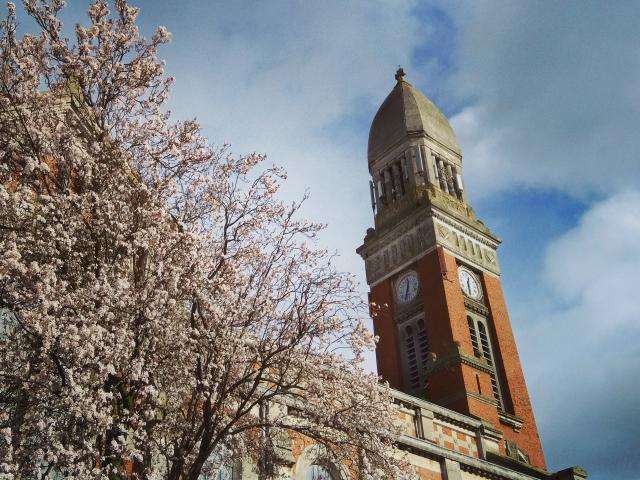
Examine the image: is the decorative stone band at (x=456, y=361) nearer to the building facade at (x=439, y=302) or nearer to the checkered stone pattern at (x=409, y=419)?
the building facade at (x=439, y=302)

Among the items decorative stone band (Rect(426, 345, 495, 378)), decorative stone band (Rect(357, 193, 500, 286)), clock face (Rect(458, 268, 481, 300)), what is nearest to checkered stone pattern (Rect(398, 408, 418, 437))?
decorative stone band (Rect(426, 345, 495, 378))

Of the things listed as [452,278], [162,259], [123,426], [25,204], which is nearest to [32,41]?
[25,204]

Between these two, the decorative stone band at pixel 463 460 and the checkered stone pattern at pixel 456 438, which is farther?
the checkered stone pattern at pixel 456 438

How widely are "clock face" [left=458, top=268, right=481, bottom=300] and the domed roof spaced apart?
36.4ft

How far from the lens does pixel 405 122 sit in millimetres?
48156

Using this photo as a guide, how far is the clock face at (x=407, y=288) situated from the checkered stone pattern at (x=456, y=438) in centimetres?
1356

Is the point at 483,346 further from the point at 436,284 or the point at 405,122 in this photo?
the point at 405,122

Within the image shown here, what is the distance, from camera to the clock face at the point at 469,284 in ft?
136

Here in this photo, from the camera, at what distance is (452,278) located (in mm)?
40125

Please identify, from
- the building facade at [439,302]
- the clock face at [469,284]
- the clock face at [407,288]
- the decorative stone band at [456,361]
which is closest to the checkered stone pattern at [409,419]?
the building facade at [439,302]

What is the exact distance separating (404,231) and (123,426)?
33727 millimetres

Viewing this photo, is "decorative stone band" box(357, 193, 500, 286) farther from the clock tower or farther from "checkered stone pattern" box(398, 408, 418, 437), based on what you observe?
"checkered stone pattern" box(398, 408, 418, 437)

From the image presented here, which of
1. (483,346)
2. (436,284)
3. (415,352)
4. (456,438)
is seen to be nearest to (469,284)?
(436,284)

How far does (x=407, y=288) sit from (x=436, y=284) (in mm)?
2816
